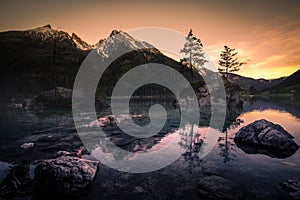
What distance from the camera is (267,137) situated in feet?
47.1

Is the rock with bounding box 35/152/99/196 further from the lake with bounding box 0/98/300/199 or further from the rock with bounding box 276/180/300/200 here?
the rock with bounding box 276/180/300/200

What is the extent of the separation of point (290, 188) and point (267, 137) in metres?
7.73

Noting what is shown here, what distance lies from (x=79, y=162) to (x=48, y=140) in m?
9.02

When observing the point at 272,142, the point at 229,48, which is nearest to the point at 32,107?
the point at 272,142

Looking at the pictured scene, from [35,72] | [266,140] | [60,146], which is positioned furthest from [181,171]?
[35,72]

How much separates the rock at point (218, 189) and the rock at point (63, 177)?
5.28m

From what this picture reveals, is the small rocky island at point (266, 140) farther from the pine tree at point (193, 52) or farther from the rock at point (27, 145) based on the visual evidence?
the pine tree at point (193, 52)

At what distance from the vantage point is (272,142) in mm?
13883

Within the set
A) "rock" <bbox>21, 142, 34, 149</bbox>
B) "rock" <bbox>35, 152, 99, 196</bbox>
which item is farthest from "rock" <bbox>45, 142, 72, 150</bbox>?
"rock" <bbox>35, 152, 99, 196</bbox>

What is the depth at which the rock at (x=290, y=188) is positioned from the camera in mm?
7005

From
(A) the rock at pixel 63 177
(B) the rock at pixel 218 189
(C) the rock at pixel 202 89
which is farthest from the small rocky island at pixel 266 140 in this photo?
(C) the rock at pixel 202 89

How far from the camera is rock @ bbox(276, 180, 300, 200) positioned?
7.00 metres

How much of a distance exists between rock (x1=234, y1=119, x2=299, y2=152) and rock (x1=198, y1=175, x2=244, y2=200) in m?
8.44

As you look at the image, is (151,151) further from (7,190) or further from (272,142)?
(272,142)
